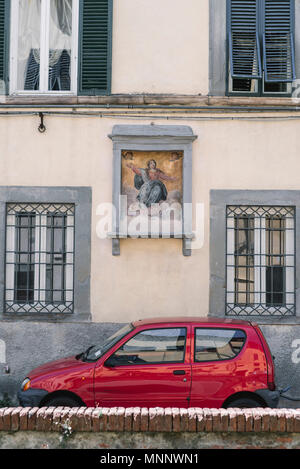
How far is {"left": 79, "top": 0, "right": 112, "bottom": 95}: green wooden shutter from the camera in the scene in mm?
10094

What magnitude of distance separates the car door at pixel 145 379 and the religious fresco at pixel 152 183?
3.26 m

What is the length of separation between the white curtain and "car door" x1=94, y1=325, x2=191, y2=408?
5.83m

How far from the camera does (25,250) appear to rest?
33.4 ft

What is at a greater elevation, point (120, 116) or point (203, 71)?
point (203, 71)

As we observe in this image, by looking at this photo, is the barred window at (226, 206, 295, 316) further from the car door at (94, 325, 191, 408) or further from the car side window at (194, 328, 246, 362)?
the car door at (94, 325, 191, 408)

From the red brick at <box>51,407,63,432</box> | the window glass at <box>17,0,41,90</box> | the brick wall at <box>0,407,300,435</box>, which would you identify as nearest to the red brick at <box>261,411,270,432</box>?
the brick wall at <box>0,407,300,435</box>

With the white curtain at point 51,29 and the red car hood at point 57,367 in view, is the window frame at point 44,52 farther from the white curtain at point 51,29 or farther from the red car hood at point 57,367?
the red car hood at point 57,367

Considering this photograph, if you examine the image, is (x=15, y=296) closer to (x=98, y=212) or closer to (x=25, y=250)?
(x=25, y=250)

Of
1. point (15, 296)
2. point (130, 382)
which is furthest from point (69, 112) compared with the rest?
point (130, 382)

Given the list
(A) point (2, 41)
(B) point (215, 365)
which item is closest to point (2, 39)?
(A) point (2, 41)

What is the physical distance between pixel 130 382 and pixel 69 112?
16.3 feet

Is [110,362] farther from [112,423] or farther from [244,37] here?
[244,37]

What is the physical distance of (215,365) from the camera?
727 centimetres

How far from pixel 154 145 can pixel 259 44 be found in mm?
2604
